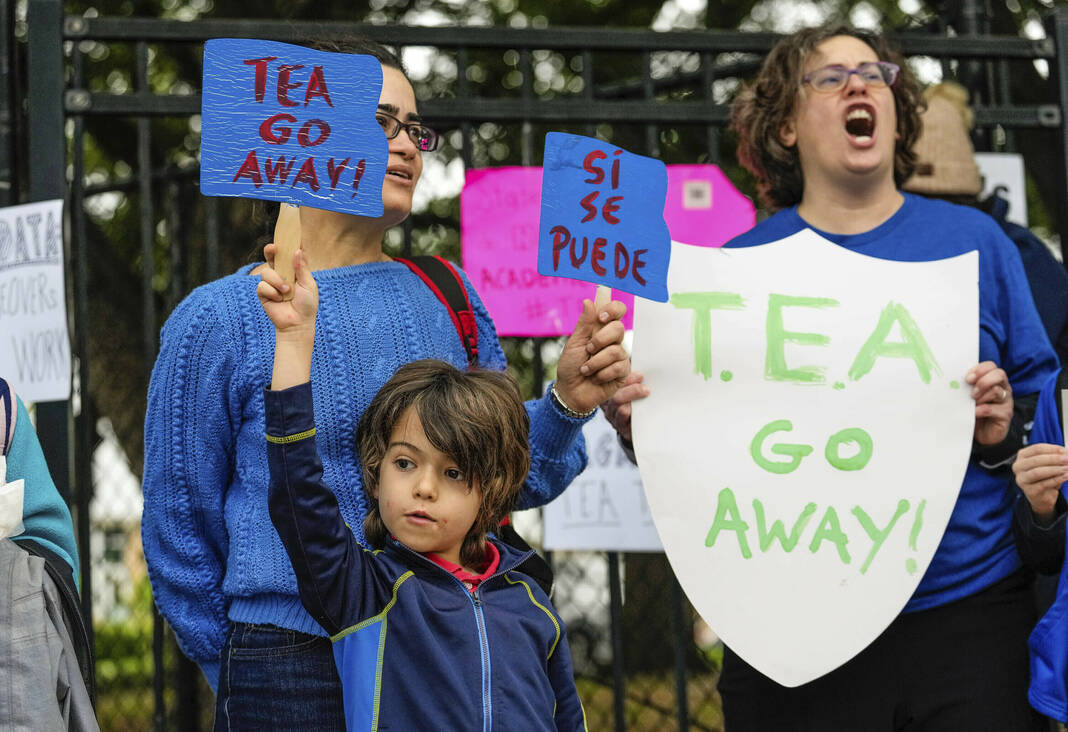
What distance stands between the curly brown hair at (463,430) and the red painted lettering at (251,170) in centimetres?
40

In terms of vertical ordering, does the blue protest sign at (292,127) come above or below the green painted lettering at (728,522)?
above

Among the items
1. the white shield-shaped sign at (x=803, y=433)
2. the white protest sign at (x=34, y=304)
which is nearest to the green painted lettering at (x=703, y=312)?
the white shield-shaped sign at (x=803, y=433)

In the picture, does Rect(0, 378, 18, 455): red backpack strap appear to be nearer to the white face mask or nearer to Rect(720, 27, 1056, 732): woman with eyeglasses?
the white face mask

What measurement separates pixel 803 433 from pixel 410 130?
977 millimetres

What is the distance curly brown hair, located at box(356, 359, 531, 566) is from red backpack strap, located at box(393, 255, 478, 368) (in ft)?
0.65

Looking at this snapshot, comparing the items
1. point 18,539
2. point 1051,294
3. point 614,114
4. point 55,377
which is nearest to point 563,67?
point 614,114

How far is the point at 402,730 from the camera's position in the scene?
2021 millimetres

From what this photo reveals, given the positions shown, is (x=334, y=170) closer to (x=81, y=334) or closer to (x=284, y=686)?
(x=284, y=686)

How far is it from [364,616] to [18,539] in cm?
66

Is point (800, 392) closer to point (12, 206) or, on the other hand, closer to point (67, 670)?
point (67, 670)

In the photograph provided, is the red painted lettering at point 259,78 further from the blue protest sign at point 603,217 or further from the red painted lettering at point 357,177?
the blue protest sign at point 603,217

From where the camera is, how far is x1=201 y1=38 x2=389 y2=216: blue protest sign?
212cm

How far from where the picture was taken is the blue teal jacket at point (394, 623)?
1965mm

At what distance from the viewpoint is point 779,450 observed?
2619 millimetres
